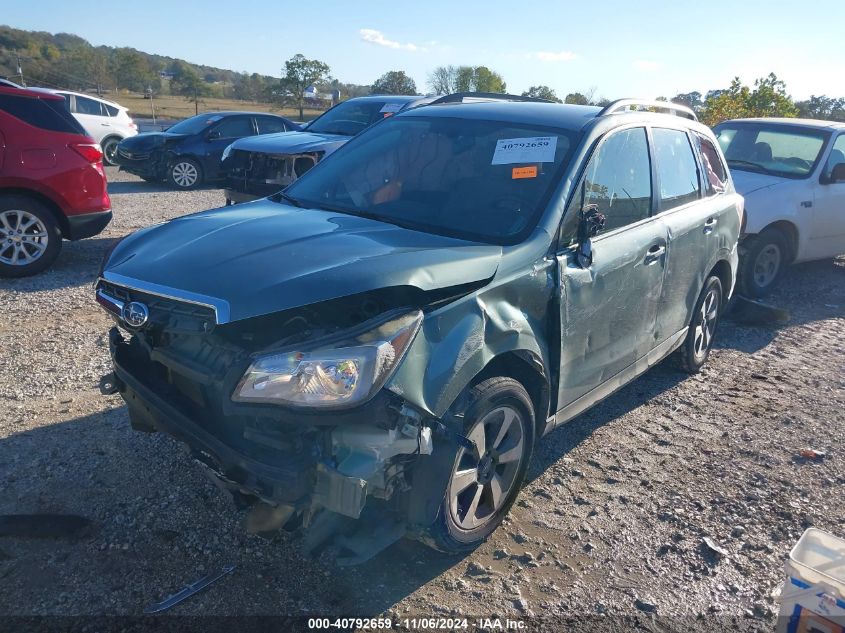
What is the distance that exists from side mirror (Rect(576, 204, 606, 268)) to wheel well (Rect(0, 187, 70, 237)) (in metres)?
5.67

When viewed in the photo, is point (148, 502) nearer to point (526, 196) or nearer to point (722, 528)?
point (526, 196)

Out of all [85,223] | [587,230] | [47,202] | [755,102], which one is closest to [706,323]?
[587,230]

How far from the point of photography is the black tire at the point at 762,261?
7703 mm

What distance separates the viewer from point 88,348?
202 inches

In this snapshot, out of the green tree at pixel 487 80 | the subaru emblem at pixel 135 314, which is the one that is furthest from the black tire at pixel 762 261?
the green tree at pixel 487 80

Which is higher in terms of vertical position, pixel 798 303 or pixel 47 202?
pixel 47 202

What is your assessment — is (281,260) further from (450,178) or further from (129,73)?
(129,73)

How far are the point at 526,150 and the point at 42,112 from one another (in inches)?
216

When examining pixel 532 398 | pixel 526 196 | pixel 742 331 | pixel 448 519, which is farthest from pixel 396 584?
pixel 742 331

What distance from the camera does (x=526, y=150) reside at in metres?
3.66

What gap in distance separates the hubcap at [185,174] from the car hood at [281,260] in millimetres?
10936

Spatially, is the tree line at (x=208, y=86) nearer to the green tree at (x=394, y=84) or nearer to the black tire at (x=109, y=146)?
the green tree at (x=394, y=84)

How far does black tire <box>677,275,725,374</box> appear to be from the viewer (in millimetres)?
5172

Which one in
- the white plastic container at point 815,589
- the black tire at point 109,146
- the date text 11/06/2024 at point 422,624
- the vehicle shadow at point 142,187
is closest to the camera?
the white plastic container at point 815,589
